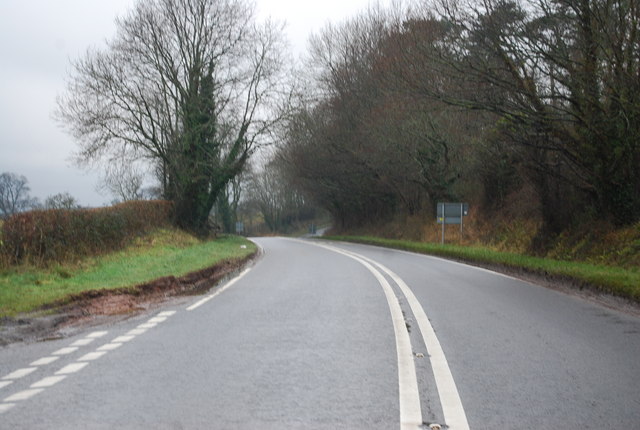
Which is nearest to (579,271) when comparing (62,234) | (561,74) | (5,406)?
(561,74)

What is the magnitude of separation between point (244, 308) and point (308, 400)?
214 inches

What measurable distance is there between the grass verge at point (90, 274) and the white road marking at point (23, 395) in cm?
452

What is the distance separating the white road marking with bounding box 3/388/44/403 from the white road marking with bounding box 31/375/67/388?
13cm

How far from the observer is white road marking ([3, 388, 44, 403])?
5.07 m

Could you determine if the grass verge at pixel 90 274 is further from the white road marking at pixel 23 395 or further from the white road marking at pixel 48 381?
the white road marking at pixel 23 395

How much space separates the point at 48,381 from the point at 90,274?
9.62m

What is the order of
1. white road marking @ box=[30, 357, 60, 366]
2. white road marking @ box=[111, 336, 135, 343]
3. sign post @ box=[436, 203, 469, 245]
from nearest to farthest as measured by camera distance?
white road marking @ box=[30, 357, 60, 366], white road marking @ box=[111, 336, 135, 343], sign post @ box=[436, 203, 469, 245]

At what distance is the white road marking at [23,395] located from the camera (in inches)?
200

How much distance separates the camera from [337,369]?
19.9ft

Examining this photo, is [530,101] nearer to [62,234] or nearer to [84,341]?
[62,234]

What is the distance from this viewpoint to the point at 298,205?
Answer: 9962 centimetres

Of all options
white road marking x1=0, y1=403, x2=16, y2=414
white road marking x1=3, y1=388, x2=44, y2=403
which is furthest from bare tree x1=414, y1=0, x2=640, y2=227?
white road marking x1=0, y1=403, x2=16, y2=414

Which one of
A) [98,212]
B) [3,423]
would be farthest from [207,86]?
[3,423]

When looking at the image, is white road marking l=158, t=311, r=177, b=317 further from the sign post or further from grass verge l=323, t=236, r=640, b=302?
the sign post
